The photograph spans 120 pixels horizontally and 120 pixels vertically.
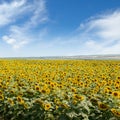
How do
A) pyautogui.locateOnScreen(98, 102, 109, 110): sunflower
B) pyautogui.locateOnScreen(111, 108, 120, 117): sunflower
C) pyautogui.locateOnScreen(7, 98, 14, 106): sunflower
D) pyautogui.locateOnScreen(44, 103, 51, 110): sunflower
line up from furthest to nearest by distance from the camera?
pyautogui.locateOnScreen(7, 98, 14, 106): sunflower
pyautogui.locateOnScreen(44, 103, 51, 110): sunflower
pyautogui.locateOnScreen(98, 102, 109, 110): sunflower
pyautogui.locateOnScreen(111, 108, 120, 117): sunflower

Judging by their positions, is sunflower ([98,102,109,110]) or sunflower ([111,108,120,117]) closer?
sunflower ([111,108,120,117])

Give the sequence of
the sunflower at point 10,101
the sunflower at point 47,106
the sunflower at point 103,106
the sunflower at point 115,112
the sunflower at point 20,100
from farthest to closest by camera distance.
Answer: the sunflower at point 10,101 < the sunflower at point 20,100 < the sunflower at point 47,106 < the sunflower at point 103,106 < the sunflower at point 115,112

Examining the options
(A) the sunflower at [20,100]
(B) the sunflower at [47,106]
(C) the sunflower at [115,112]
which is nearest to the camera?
(C) the sunflower at [115,112]

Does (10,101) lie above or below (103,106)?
below

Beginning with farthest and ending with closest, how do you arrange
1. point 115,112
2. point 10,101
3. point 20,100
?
1. point 10,101
2. point 20,100
3. point 115,112

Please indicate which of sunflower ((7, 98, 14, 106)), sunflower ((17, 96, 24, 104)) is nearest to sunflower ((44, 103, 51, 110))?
sunflower ((17, 96, 24, 104))

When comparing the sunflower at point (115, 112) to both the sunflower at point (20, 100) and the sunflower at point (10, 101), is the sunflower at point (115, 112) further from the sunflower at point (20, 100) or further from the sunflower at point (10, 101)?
the sunflower at point (10, 101)

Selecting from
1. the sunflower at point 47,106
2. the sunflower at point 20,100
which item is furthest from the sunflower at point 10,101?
the sunflower at point 47,106

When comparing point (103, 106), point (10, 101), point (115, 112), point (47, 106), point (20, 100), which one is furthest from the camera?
point (10, 101)

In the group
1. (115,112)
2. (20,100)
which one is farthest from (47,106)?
(115,112)

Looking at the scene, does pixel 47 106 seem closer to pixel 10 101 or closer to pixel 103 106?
pixel 103 106

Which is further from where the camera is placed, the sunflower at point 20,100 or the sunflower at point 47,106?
the sunflower at point 20,100

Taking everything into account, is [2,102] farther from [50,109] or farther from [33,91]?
[50,109]

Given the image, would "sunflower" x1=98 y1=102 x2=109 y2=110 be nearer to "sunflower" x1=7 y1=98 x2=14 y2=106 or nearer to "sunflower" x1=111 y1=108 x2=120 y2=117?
"sunflower" x1=111 y1=108 x2=120 y2=117
